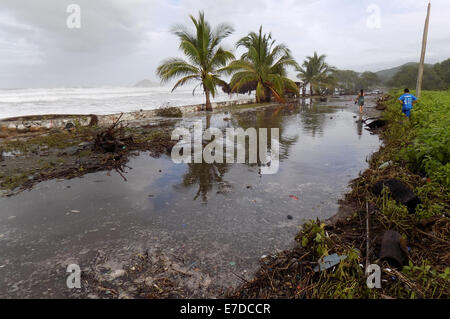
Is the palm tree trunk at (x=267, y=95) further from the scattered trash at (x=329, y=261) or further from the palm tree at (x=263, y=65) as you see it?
the scattered trash at (x=329, y=261)

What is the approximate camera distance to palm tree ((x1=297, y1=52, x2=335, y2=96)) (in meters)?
35.6

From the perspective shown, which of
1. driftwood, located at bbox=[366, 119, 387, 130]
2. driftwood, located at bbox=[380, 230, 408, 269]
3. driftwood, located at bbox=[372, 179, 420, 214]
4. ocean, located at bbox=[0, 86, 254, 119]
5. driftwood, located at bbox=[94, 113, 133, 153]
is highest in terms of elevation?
ocean, located at bbox=[0, 86, 254, 119]

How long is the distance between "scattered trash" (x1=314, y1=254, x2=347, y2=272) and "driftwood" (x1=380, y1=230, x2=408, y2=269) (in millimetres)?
421

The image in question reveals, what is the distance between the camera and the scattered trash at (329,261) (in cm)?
225

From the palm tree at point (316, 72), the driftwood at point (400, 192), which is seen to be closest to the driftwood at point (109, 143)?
the driftwood at point (400, 192)

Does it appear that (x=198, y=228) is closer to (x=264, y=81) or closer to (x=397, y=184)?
(x=397, y=184)

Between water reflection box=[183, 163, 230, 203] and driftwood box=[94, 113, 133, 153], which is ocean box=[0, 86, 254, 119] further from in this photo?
water reflection box=[183, 163, 230, 203]

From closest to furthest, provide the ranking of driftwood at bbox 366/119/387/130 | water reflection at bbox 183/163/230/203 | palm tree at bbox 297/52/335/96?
1. water reflection at bbox 183/163/230/203
2. driftwood at bbox 366/119/387/130
3. palm tree at bbox 297/52/335/96

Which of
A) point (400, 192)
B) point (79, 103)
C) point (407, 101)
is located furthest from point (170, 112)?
point (79, 103)

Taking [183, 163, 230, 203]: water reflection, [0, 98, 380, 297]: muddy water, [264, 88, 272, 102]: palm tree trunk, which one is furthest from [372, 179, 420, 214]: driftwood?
[264, 88, 272, 102]: palm tree trunk

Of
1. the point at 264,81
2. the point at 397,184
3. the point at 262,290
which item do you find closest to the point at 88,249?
the point at 262,290

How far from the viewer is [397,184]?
340 centimetres

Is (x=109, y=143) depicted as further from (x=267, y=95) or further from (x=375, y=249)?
(x=267, y=95)
